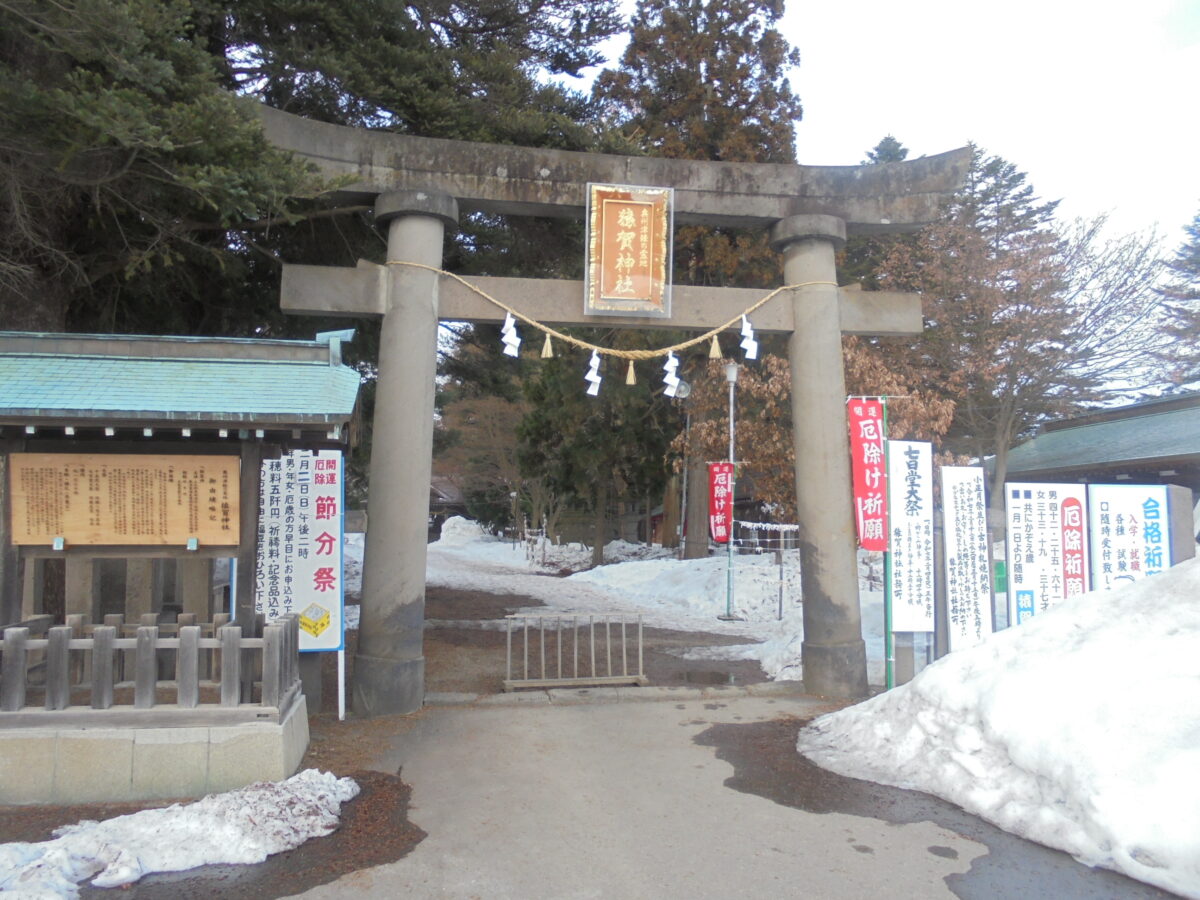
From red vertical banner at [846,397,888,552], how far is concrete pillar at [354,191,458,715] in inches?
185

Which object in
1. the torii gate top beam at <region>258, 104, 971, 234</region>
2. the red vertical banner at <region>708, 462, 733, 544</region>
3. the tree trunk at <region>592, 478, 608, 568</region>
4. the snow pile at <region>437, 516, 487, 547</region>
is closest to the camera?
the torii gate top beam at <region>258, 104, 971, 234</region>

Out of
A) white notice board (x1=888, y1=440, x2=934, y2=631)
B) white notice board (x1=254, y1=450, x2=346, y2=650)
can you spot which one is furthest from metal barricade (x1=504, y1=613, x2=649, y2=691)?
white notice board (x1=888, y1=440, x2=934, y2=631)

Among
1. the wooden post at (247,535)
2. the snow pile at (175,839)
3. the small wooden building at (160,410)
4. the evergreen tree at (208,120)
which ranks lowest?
the snow pile at (175,839)

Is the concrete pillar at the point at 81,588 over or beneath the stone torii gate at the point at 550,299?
beneath

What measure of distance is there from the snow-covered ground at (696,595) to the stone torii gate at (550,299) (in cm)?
271

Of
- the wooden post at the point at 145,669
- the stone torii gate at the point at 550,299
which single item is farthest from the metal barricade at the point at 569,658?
the wooden post at the point at 145,669

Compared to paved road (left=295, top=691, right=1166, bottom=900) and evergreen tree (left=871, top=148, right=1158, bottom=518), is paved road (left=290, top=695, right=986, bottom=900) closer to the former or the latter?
paved road (left=295, top=691, right=1166, bottom=900)

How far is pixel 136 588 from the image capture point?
10.2 metres

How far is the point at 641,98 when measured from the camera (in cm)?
2072

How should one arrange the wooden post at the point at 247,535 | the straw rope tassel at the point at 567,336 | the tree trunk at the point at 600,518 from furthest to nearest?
the tree trunk at the point at 600,518, the straw rope tassel at the point at 567,336, the wooden post at the point at 247,535

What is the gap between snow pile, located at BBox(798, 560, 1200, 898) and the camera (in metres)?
4.62

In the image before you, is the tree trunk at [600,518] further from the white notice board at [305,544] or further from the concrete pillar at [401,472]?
the white notice board at [305,544]

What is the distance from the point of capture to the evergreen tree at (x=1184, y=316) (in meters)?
→ 24.1

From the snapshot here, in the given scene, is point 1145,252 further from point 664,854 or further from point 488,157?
point 664,854
